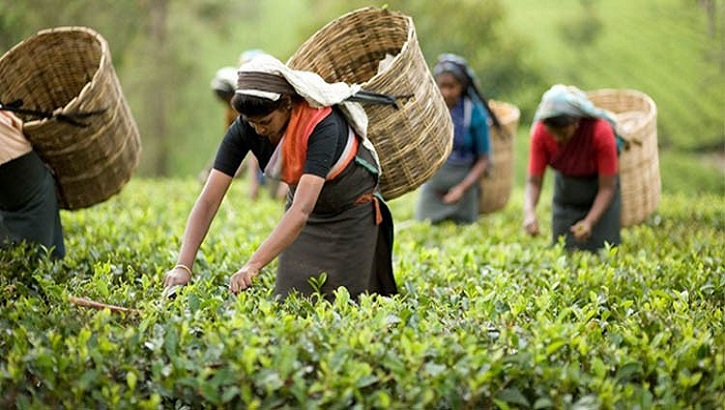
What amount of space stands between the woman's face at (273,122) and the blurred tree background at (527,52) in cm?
1713

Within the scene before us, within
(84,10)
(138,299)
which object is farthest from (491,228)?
(84,10)

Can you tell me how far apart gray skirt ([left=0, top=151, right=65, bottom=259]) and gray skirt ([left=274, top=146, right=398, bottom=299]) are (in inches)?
61.7

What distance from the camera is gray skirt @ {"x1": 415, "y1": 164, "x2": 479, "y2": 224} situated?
8477 millimetres

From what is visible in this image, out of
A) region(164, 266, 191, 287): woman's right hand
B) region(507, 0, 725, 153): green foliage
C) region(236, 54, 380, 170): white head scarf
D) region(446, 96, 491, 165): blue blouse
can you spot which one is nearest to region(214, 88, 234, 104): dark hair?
region(446, 96, 491, 165): blue blouse

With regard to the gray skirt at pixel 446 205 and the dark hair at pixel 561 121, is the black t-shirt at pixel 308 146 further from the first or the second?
the gray skirt at pixel 446 205

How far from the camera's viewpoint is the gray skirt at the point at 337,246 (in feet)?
14.7

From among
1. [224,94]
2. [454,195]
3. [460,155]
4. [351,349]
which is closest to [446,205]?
[454,195]

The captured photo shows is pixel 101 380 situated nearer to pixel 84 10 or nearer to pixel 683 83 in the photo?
pixel 84 10

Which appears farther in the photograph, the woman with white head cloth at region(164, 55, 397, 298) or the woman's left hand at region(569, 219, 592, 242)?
the woman's left hand at region(569, 219, 592, 242)

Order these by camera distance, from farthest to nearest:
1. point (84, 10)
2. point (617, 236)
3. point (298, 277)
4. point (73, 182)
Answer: point (84, 10)
point (617, 236)
point (73, 182)
point (298, 277)

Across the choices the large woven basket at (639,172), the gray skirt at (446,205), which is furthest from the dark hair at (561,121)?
the gray skirt at (446,205)

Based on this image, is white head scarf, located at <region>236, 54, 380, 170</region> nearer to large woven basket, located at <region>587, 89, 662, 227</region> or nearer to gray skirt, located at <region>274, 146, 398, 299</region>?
gray skirt, located at <region>274, 146, 398, 299</region>

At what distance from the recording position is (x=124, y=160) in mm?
6020

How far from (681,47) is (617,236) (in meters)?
17.5
